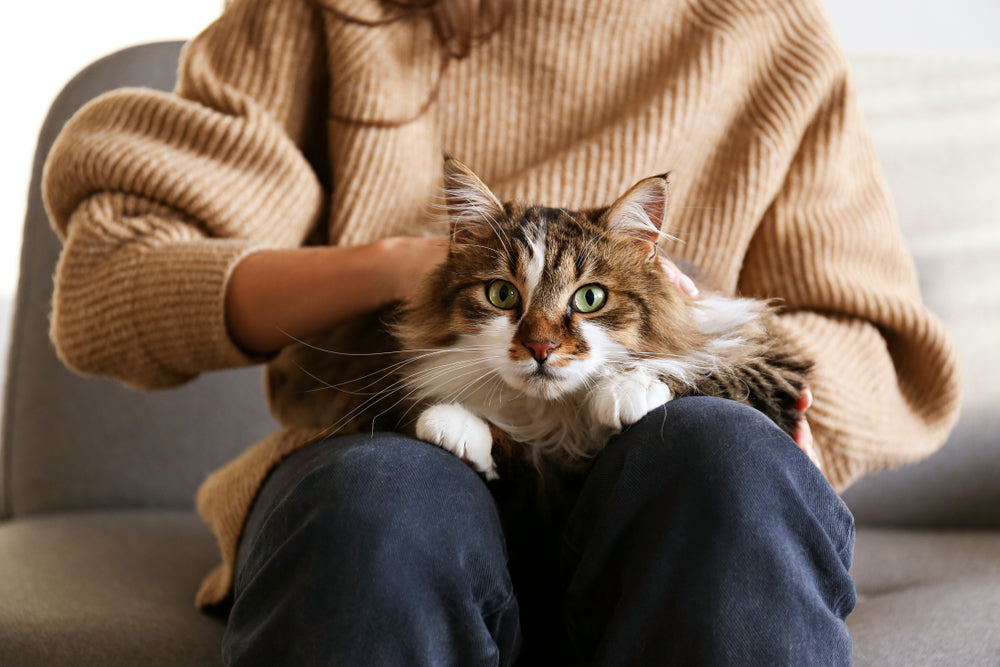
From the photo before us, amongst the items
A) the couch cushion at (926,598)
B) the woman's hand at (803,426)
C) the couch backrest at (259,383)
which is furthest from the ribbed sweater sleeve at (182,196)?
the couch cushion at (926,598)

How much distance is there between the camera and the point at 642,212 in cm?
88

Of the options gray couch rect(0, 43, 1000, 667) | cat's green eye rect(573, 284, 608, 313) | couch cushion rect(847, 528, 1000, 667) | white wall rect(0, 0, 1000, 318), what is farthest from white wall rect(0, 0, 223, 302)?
couch cushion rect(847, 528, 1000, 667)

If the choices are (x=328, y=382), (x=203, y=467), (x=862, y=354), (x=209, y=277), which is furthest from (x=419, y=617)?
(x=203, y=467)

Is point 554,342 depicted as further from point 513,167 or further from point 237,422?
point 237,422

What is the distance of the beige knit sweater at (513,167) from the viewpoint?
1080 mm

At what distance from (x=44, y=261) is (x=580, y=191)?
1.18 meters

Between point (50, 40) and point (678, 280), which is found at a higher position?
point (50, 40)

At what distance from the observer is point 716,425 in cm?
73

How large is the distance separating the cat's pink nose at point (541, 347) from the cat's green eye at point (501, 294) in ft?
0.27

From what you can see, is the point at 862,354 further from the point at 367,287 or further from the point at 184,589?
the point at 184,589

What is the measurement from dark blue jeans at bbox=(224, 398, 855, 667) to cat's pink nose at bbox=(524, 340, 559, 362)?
0.12 m

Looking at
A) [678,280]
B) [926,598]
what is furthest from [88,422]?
[926,598]

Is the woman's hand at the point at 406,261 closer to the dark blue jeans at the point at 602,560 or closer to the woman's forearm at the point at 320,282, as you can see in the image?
the woman's forearm at the point at 320,282

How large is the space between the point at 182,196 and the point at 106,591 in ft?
1.94
